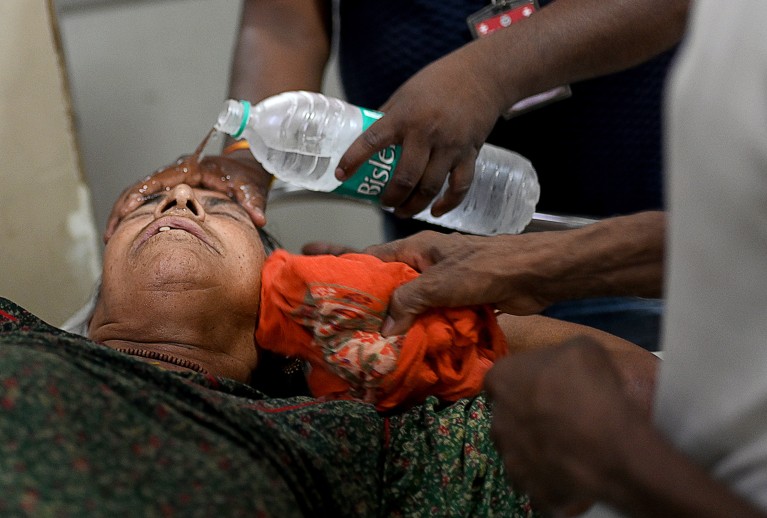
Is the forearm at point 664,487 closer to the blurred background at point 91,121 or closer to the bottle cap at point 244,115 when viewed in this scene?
the bottle cap at point 244,115

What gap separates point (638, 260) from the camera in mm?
1029

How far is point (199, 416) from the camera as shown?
101 centimetres

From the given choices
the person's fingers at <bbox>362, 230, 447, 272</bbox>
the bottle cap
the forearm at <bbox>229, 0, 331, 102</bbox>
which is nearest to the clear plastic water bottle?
the bottle cap

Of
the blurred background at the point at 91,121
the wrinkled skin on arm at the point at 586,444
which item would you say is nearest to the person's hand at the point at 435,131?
the wrinkled skin on arm at the point at 586,444

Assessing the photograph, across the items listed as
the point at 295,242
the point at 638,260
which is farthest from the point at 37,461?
the point at 295,242

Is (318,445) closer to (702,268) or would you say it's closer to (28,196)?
(702,268)

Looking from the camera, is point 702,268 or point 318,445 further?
point 318,445

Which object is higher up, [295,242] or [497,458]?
[497,458]

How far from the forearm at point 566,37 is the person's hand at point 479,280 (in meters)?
0.34

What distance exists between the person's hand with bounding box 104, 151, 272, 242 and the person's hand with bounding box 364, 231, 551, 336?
1.41 feet

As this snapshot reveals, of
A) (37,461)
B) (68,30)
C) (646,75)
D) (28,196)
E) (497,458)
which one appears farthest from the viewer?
(68,30)

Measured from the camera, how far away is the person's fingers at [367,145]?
4.41 feet

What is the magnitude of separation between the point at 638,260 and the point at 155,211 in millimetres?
835

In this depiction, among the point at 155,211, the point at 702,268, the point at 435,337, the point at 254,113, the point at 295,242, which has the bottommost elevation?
the point at 295,242
